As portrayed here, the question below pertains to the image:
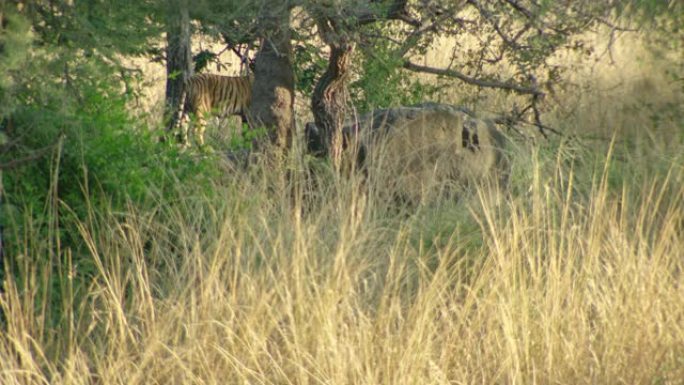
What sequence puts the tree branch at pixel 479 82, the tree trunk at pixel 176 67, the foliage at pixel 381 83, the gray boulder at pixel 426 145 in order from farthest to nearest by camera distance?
1. the tree branch at pixel 479 82
2. the foliage at pixel 381 83
3. the tree trunk at pixel 176 67
4. the gray boulder at pixel 426 145

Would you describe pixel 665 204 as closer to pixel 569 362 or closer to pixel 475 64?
pixel 569 362

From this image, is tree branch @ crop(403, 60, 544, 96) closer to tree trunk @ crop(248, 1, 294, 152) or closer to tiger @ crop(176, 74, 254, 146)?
tree trunk @ crop(248, 1, 294, 152)

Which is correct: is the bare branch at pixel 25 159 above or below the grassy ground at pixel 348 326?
above

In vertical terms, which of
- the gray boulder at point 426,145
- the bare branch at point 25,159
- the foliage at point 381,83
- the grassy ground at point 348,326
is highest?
the foliage at point 381,83

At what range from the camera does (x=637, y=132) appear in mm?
A: 6812

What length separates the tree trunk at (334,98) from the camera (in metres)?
6.68

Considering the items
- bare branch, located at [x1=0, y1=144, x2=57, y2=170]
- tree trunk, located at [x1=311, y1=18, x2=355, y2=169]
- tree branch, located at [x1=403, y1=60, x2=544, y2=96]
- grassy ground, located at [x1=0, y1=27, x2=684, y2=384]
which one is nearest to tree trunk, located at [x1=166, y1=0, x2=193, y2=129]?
tree trunk, located at [x1=311, y1=18, x2=355, y2=169]

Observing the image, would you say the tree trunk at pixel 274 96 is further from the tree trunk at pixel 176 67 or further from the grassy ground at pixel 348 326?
the grassy ground at pixel 348 326

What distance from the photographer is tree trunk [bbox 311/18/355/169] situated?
21.9 feet

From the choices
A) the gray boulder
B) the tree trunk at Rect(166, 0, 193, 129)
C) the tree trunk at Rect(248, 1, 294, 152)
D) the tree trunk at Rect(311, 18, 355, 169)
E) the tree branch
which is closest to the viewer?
the gray boulder

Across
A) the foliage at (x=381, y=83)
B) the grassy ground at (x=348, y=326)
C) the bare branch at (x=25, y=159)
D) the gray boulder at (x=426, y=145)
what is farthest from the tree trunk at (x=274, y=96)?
the bare branch at (x=25, y=159)

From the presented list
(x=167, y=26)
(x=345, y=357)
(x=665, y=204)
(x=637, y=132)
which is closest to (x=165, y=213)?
(x=167, y=26)

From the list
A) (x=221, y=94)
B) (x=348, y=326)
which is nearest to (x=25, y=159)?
(x=348, y=326)

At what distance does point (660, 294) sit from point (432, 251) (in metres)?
1.60
